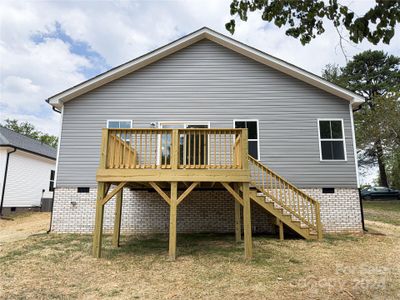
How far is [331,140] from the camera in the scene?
9469 mm

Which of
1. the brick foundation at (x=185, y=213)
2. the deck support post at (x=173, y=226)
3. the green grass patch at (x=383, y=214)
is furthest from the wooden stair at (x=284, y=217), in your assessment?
the green grass patch at (x=383, y=214)

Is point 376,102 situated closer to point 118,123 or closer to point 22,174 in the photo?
point 118,123

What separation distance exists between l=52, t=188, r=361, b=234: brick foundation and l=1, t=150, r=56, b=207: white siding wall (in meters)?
7.51

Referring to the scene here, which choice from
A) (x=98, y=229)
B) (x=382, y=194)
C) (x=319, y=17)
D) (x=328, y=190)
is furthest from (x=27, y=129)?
(x=319, y=17)

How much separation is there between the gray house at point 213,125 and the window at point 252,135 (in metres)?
0.03

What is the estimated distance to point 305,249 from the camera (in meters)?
6.91

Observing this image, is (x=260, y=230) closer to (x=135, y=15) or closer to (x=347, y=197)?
(x=347, y=197)

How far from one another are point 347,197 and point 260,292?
20.5 feet

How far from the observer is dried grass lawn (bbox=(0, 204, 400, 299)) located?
14.3 ft

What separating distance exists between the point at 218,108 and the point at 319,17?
6134 mm

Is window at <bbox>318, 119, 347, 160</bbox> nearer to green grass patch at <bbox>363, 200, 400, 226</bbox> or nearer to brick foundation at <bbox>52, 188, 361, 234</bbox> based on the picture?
brick foundation at <bbox>52, 188, 361, 234</bbox>

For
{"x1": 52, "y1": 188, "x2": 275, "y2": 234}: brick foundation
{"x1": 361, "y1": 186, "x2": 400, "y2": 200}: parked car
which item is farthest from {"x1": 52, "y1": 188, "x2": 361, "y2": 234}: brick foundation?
{"x1": 361, "y1": 186, "x2": 400, "y2": 200}: parked car

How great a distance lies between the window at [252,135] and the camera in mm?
9461

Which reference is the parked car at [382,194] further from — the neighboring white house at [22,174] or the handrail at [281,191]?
the neighboring white house at [22,174]
